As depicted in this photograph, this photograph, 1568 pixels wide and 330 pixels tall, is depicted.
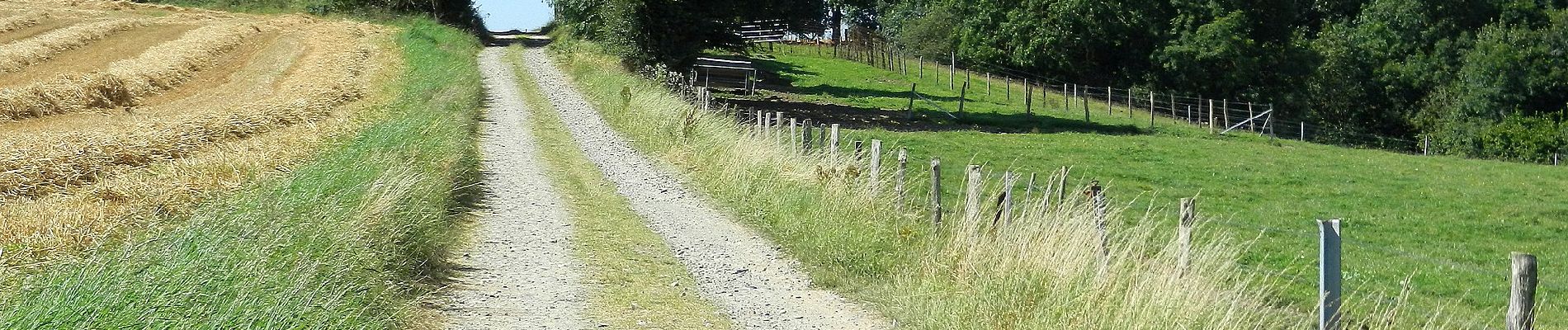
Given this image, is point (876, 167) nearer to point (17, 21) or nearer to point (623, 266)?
point (623, 266)

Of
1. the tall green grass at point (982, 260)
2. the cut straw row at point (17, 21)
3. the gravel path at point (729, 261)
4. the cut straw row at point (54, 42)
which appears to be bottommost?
the gravel path at point (729, 261)

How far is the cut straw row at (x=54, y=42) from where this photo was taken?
3064 cm

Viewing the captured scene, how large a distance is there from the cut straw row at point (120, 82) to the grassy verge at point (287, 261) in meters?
9.20

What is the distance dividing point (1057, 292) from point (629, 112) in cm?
1689

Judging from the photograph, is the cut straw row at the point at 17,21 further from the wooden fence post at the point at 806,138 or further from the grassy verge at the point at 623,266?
the wooden fence post at the point at 806,138

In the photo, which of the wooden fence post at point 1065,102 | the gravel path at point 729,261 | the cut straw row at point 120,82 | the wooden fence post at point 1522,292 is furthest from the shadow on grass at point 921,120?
the wooden fence post at point 1522,292

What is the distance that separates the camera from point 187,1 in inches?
Result: 2319

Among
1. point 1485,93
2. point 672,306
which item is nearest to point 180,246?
point 672,306

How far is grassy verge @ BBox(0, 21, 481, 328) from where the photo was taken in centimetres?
649

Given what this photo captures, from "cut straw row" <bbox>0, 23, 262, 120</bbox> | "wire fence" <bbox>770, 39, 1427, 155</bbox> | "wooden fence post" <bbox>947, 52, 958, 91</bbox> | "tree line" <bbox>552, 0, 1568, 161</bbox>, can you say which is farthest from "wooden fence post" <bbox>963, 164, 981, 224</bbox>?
"wooden fence post" <bbox>947, 52, 958, 91</bbox>

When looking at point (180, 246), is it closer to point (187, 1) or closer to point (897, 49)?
point (187, 1)

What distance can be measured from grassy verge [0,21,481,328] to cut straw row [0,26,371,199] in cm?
187

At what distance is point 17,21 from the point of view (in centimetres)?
4322

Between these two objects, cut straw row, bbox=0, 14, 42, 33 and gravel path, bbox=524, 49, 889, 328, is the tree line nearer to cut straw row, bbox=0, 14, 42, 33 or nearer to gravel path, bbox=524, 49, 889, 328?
cut straw row, bbox=0, 14, 42, 33
